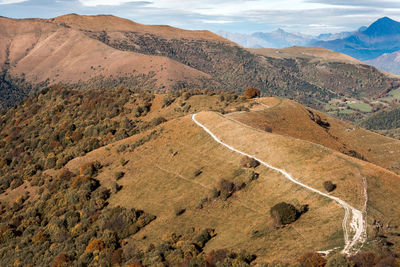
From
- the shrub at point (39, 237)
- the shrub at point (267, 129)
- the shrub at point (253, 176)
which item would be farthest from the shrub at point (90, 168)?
the shrub at point (267, 129)

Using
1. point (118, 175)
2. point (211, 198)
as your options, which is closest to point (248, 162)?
point (211, 198)

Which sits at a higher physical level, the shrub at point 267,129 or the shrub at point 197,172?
the shrub at point 267,129

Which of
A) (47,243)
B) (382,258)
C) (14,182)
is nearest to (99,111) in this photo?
(14,182)

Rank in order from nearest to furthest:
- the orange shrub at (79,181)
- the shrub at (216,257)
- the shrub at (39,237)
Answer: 1. the shrub at (216,257)
2. the shrub at (39,237)
3. the orange shrub at (79,181)

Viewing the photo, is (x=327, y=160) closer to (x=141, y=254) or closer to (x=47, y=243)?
(x=141, y=254)

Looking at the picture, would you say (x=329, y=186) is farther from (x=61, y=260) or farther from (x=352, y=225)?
(x=61, y=260)

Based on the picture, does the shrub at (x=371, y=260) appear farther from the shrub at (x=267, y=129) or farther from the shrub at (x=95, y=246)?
the shrub at (x=267, y=129)

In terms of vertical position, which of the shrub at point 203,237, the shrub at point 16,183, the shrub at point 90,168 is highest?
the shrub at point 203,237
